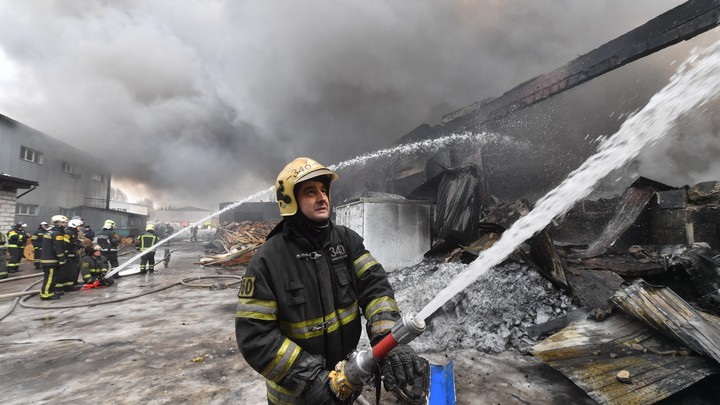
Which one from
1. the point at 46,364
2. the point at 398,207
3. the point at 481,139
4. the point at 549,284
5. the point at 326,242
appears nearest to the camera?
the point at 326,242

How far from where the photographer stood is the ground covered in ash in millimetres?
4008

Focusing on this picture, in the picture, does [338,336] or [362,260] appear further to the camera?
[362,260]

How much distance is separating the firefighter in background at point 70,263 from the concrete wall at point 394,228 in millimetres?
7064

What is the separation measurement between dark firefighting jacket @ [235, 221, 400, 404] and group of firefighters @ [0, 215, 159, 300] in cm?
868

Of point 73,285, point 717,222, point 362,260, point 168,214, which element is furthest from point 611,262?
point 168,214

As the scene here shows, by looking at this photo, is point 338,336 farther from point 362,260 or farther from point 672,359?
point 672,359

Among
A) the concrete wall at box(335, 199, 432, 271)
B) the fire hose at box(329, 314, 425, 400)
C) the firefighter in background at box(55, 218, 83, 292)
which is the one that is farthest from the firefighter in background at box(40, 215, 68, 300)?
the fire hose at box(329, 314, 425, 400)

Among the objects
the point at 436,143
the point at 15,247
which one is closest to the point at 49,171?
the point at 15,247

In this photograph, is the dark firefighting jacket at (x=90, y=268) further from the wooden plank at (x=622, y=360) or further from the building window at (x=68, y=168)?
the building window at (x=68, y=168)

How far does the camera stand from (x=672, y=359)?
2.49 m

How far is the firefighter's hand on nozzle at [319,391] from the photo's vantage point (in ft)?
4.63

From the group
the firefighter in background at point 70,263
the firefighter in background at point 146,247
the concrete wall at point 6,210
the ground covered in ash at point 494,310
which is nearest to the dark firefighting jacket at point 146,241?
the firefighter in background at point 146,247

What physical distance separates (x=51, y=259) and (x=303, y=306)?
894cm

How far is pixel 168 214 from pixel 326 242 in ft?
303
